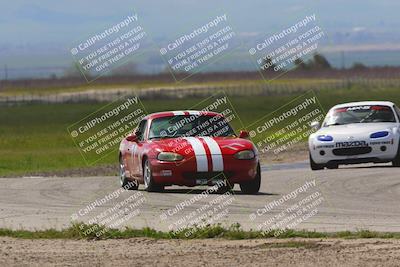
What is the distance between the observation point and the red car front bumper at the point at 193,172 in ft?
62.5

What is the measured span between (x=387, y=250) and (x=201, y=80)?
153047 mm

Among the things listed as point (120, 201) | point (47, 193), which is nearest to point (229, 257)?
point (120, 201)

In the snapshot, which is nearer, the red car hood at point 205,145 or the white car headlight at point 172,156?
the red car hood at point 205,145

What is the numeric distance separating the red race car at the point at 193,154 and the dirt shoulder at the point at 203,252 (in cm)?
597

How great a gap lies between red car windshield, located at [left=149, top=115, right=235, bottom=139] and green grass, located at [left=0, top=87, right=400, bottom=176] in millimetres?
11137

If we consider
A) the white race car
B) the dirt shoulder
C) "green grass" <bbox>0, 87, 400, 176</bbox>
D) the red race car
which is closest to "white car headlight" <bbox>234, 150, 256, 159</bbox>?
the red race car

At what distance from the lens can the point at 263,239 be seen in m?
12.9

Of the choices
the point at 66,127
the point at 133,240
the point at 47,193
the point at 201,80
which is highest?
the point at 133,240

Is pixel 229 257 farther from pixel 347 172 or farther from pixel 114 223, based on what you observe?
pixel 347 172

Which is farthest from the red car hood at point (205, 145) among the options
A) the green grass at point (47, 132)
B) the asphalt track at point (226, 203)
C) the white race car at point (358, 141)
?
the green grass at point (47, 132)

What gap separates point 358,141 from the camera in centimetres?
2412

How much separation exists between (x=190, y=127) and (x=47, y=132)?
42.2 metres

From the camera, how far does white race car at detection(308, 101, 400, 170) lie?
24250 mm

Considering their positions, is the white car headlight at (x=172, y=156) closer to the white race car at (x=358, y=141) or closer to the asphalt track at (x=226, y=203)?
the asphalt track at (x=226, y=203)
